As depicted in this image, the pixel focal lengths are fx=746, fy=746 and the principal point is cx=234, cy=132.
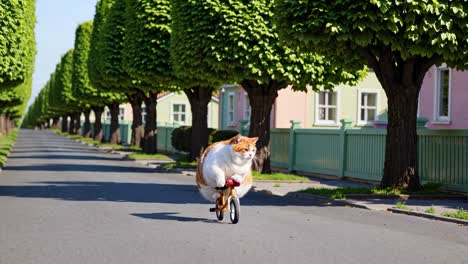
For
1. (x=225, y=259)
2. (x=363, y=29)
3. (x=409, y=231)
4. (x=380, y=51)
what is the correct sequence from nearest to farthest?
(x=225, y=259) < (x=409, y=231) < (x=363, y=29) < (x=380, y=51)

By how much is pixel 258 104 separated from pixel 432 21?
8.66 metres

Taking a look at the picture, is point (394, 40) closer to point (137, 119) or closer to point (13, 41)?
point (13, 41)

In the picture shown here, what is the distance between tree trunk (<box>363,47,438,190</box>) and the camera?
1641 centimetres

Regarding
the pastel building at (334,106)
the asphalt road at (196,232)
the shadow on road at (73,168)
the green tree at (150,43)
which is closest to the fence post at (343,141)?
the asphalt road at (196,232)

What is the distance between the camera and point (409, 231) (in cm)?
1110

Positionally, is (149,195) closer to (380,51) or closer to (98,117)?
(380,51)

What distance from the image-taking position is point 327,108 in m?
36.2

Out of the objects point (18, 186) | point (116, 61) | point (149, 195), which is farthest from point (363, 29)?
point (116, 61)

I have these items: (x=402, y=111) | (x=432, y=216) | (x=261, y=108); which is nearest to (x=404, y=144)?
(x=402, y=111)

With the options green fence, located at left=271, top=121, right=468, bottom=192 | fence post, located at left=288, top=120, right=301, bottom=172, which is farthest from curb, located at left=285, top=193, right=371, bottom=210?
fence post, located at left=288, top=120, right=301, bottom=172

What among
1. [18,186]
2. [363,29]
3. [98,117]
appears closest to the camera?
[363,29]

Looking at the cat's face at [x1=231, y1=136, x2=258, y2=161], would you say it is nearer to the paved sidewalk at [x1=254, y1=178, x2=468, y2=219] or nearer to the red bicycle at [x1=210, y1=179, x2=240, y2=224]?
the red bicycle at [x1=210, y1=179, x2=240, y2=224]

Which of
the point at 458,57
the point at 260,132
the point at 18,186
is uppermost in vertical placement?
the point at 458,57

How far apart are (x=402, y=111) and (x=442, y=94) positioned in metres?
11.7
